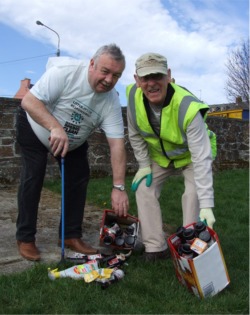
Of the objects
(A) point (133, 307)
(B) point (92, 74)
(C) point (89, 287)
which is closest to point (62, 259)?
(C) point (89, 287)

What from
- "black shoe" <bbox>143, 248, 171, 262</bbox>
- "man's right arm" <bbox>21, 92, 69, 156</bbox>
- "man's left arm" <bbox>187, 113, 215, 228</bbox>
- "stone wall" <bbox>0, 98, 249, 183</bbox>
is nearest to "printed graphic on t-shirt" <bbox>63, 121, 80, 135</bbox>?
"man's right arm" <bbox>21, 92, 69, 156</bbox>

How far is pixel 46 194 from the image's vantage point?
21.4 feet

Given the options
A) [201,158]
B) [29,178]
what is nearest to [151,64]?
[201,158]

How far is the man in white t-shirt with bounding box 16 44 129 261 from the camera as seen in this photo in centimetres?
323

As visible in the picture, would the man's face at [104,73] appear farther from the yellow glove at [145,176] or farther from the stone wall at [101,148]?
the stone wall at [101,148]

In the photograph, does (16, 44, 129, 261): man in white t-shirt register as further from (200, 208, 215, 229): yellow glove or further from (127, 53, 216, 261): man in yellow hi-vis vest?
(200, 208, 215, 229): yellow glove

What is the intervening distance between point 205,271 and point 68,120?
1618mm

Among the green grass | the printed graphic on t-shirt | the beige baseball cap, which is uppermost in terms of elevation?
the beige baseball cap

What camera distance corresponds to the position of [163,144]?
142 inches

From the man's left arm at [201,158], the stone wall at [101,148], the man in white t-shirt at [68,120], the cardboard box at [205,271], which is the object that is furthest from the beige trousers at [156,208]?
the stone wall at [101,148]

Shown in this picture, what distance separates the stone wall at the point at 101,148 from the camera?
7082 mm

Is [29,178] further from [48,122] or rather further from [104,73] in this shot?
[104,73]

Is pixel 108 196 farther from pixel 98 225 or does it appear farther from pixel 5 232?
pixel 5 232

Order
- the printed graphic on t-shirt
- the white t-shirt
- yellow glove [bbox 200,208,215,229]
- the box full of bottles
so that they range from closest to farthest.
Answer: yellow glove [bbox 200,208,215,229] → the white t-shirt → the printed graphic on t-shirt → the box full of bottles
